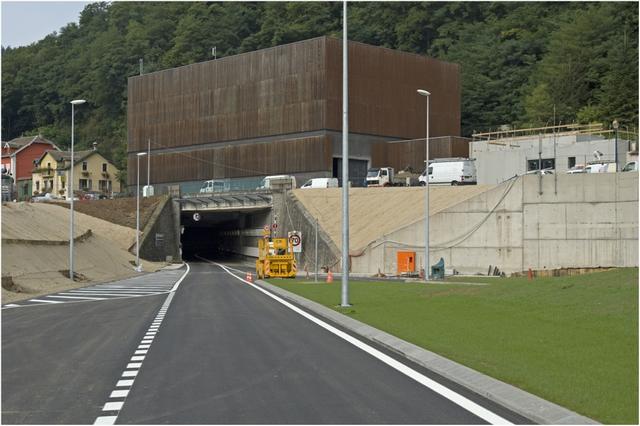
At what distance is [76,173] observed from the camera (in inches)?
4973

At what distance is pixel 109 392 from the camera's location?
10.6m

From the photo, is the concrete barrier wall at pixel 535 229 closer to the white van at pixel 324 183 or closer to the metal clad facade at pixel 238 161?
the white van at pixel 324 183

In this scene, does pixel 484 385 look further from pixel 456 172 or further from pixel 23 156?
pixel 23 156

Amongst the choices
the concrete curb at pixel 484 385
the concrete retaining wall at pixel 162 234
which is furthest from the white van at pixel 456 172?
the concrete curb at pixel 484 385

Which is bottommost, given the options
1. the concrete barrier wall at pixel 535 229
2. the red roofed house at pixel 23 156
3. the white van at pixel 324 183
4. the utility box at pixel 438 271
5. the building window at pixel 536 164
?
the utility box at pixel 438 271

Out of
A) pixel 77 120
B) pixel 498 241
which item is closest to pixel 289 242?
pixel 498 241

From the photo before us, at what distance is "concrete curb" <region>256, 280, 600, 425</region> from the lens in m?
8.90

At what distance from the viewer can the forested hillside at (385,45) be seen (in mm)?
93625

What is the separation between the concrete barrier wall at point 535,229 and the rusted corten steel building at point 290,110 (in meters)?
24.9

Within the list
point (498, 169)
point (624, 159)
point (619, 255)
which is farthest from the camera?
point (498, 169)

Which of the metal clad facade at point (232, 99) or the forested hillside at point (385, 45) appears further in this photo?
the forested hillside at point (385, 45)

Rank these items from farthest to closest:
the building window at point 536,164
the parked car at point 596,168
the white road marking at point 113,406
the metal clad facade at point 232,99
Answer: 1. the metal clad facade at point 232,99
2. the building window at point 536,164
3. the parked car at point 596,168
4. the white road marking at point 113,406

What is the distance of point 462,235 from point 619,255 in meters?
10.1

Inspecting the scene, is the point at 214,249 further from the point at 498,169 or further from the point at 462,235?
the point at 462,235
